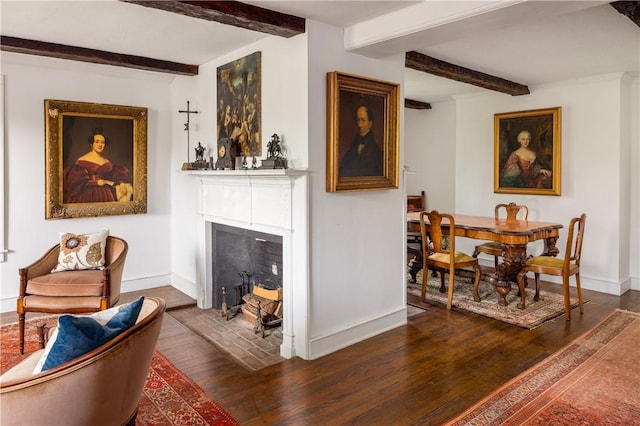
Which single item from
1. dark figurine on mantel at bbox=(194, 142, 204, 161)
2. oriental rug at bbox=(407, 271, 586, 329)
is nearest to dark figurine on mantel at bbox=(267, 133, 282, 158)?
dark figurine on mantel at bbox=(194, 142, 204, 161)

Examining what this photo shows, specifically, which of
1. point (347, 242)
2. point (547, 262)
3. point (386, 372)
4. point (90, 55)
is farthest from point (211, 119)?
point (547, 262)

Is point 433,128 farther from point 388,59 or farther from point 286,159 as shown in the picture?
point 286,159

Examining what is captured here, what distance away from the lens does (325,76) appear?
334 centimetres

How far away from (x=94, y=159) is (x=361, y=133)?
301cm

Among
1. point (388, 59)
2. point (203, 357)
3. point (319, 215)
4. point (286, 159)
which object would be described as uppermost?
point (388, 59)

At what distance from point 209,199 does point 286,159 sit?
136 centimetres

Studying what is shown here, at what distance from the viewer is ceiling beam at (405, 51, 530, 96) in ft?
13.9

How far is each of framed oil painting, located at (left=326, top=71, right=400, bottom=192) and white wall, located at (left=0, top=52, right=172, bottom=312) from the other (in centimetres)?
260

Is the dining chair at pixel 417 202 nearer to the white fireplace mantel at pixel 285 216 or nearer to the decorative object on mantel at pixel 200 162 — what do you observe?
the decorative object on mantel at pixel 200 162

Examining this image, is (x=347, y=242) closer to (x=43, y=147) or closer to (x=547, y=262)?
(x=547, y=262)

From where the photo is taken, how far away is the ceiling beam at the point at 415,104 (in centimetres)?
717

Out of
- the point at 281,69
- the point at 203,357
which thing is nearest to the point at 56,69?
the point at 281,69

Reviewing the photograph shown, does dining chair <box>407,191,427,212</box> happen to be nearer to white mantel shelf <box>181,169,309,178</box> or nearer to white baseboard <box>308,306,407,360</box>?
white baseboard <box>308,306,407,360</box>

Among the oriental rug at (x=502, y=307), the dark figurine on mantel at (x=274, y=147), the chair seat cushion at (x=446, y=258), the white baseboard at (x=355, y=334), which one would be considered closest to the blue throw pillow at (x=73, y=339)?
the white baseboard at (x=355, y=334)
